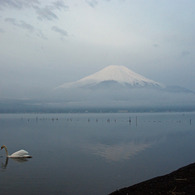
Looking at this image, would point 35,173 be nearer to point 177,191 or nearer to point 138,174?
point 138,174

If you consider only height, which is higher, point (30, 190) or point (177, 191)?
point (177, 191)

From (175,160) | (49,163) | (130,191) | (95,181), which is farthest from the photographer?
(175,160)

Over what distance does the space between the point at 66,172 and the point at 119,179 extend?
441 cm

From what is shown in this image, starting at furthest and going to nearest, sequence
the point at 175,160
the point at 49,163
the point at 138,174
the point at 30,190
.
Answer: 1. the point at 175,160
2. the point at 49,163
3. the point at 138,174
4. the point at 30,190

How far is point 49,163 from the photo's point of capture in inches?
929

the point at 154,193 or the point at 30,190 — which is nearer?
the point at 154,193

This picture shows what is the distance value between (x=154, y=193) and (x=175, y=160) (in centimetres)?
1451

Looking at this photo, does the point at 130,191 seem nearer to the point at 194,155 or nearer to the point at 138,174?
the point at 138,174

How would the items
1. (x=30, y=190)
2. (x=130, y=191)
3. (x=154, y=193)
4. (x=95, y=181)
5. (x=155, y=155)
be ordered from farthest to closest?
(x=155, y=155), (x=95, y=181), (x=30, y=190), (x=130, y=191), (x=154, y=193)

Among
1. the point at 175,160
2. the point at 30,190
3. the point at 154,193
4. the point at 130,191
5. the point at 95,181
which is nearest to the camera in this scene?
the point at 154,193

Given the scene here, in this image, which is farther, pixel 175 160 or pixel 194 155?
pixel 194 155

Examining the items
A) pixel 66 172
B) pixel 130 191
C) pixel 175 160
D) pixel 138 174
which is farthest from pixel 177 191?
pixel 175 160

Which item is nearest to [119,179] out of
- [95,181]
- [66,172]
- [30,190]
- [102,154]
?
[95,181]

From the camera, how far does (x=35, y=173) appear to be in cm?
1986
